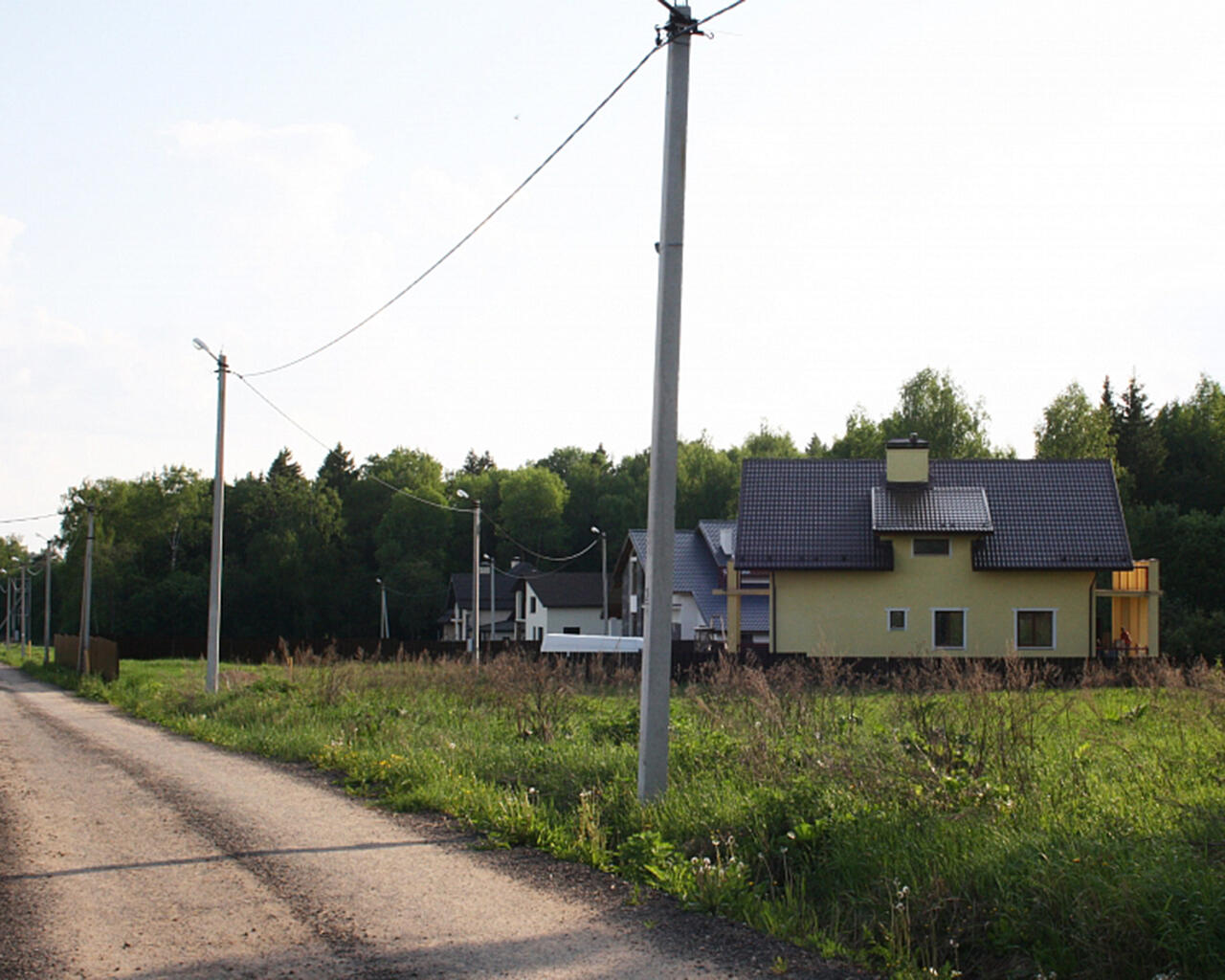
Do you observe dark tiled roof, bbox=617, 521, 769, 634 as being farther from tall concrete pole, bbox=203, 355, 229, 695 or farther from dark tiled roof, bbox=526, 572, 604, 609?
tall concrete pole, bbox=203, 355, 229, 695

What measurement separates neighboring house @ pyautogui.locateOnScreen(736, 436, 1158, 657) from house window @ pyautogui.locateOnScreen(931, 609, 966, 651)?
28mm

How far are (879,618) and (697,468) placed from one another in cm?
5366

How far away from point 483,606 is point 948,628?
49920 millimetres

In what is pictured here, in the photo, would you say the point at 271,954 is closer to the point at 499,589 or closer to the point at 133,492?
the point at 499,589

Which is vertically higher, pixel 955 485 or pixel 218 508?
pixel 955 485

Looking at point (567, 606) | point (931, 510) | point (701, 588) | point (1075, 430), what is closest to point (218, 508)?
point (931, 510)

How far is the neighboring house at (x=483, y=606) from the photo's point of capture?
77375mm

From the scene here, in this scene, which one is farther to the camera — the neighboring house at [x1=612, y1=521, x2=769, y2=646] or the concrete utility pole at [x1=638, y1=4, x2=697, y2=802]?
the neighboring house at [x1=612, y1=521, x2=769, y2=646]

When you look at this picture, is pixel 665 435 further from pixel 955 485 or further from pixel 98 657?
pixel 98 657

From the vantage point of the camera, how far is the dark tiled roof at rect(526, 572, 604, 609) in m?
65.6

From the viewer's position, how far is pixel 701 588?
4869cm

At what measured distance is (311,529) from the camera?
87188mm

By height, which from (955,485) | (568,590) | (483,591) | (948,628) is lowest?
(483,591)

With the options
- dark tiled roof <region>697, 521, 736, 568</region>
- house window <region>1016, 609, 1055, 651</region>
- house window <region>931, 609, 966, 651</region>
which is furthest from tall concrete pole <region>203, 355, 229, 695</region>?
dark tiled roof <region>697, 521, 736, 568</region>
